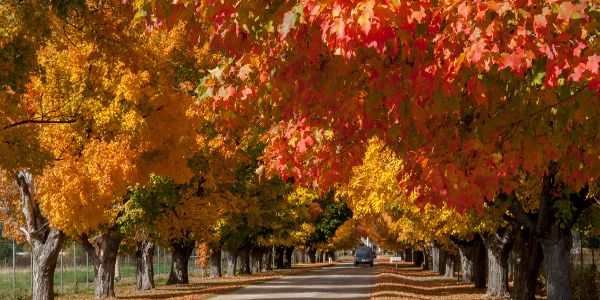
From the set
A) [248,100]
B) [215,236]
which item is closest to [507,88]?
[248,100]

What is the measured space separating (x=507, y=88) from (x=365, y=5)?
2.55 metres

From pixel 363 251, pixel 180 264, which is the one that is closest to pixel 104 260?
pixel 180 264

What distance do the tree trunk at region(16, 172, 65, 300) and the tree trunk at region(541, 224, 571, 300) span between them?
14457 mm

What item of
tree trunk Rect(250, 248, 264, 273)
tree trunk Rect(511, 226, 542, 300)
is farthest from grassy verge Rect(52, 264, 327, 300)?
tree trunk Rect(250, 248, 264, 273)

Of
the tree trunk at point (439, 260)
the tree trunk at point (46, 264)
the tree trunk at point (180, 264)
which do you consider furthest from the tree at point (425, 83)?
the tree trunk at point (439, 260)

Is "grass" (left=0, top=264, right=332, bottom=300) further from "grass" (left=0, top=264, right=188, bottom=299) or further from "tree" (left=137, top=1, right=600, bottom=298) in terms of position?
"tree" (left=137, top=1, right=600, bottom=298)

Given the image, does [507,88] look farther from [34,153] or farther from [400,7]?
[34,153]

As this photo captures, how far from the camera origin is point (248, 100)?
28.1ft

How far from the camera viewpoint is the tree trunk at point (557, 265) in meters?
18.5

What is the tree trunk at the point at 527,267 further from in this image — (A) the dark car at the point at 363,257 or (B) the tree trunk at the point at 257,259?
(A) the dark car at the point at 363,257

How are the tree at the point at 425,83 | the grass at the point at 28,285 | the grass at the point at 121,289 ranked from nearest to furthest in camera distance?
1. the tree at the point at 425,83
2. the grass at the point at 121,289
3. the grass at the point at 28,285

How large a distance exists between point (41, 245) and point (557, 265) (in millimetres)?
15440

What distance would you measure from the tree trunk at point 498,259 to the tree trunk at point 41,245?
1594cm

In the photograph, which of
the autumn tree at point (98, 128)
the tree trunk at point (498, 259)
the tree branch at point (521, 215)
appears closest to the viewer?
the tree branch at point (521, 215)
